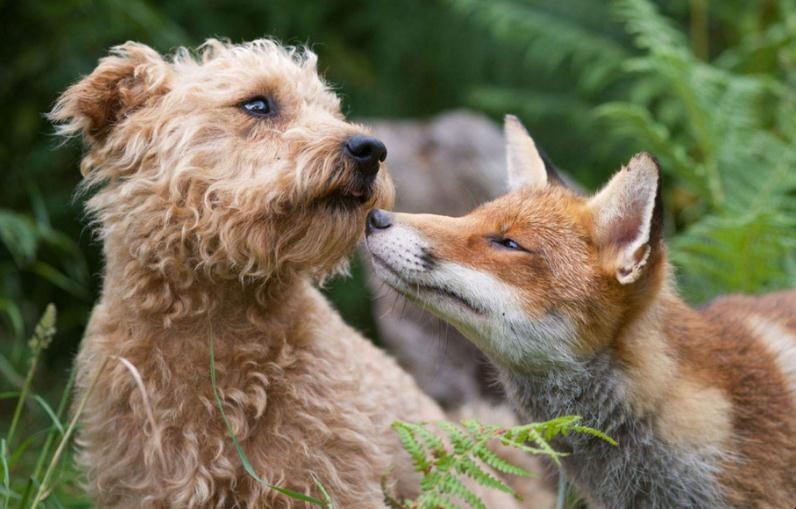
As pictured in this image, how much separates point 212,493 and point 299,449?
390 mm

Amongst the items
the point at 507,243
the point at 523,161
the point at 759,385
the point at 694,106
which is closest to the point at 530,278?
the point at 507,243

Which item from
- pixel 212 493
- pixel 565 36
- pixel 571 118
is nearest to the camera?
pixel 212 493

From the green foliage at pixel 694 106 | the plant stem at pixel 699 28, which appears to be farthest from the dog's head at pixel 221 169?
the plant stem at pixel 699 28

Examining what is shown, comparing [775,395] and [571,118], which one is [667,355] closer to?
[775,395]

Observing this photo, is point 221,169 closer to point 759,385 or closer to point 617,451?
point 617,451

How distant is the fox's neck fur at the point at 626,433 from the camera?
4.27 m

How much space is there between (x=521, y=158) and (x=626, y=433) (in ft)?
4.71

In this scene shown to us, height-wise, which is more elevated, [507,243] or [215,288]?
[507,243]

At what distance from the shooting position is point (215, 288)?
432 cm

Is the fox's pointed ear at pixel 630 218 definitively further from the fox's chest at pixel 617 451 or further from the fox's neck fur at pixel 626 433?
the fox's chest at pixel 617 451

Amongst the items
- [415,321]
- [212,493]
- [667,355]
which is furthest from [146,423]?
[415,321]

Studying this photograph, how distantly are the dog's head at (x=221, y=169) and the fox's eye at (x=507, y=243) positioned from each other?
0.51 metres

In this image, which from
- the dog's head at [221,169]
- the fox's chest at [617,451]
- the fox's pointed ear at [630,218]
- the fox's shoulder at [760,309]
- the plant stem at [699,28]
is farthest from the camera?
the plant stem at [699,28]

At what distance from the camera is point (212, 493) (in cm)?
416
